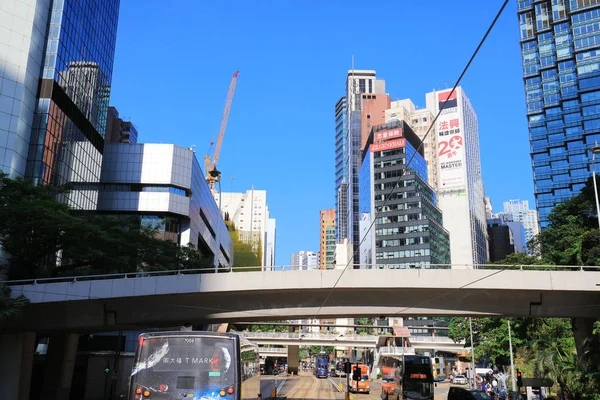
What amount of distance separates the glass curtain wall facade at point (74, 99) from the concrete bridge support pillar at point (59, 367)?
1656 cm

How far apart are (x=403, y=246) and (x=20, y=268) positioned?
354ft

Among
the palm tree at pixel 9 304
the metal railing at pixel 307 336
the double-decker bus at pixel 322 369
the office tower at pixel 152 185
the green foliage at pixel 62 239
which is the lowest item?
the double-decker bus at pixel 322 369

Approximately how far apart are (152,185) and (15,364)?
45.9m

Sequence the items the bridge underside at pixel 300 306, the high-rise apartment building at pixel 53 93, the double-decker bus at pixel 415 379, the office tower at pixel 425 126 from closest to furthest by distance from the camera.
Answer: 1. the bridge underside at pixel 300 306
2. the double-decker bus at pixel 415 379
3. the high-rise apartment building at pixel 53 93
4. the office tower at pixel 425 126

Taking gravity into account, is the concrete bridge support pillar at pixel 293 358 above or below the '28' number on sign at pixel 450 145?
below

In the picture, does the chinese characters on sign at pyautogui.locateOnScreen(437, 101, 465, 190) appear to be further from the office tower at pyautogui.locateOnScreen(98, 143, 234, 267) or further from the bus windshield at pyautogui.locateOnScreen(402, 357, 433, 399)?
the bus windshield at pyautogui.locateOnScreen(402, 357, 433, 399)

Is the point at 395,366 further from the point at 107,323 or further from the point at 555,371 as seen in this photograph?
the point at 107,323

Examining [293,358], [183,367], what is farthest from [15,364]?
[293,358]

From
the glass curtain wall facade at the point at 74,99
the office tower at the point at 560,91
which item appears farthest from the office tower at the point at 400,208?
the glass curtain wall facade at the point at 74,99

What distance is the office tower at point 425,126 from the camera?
186 metres

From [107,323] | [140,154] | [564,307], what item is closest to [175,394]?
[107,323]

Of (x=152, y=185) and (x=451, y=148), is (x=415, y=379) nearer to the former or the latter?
(x=152, y=185)

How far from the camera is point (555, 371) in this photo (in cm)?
3228

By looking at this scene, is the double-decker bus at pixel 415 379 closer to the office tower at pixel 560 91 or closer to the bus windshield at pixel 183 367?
the bus windshield at pixel 183 367
